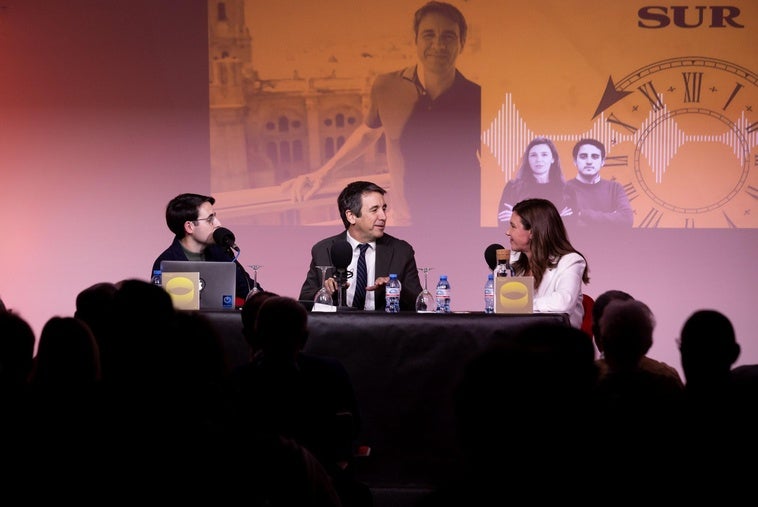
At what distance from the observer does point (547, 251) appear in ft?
13.8

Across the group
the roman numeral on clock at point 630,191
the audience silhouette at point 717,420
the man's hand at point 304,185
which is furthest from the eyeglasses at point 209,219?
the audience silhouette at point 717,420

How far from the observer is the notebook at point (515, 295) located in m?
3.79

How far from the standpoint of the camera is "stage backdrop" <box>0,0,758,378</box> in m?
5.84

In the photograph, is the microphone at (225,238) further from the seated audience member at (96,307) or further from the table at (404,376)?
the seated audience member at (96,307)

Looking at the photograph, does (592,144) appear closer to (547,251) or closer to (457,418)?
(547,251)

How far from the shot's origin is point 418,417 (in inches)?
145

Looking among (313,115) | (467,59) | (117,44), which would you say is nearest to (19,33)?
(117,44)

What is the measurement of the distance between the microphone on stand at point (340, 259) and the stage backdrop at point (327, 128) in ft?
6.06

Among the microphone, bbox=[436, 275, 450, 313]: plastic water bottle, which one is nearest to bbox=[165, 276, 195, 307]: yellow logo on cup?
the microphone

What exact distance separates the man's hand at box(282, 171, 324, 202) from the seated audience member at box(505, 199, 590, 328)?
2.08m

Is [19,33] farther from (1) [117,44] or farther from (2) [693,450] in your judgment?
(2) [693,450]

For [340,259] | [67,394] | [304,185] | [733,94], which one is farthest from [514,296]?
[733,94]

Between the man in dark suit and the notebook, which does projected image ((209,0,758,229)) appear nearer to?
the man in dark suit

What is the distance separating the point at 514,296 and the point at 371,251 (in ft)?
3.68
